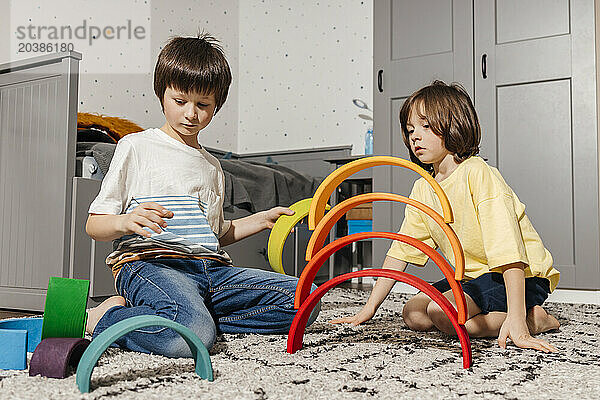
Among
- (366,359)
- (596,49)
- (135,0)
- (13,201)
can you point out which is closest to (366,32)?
(135,0)

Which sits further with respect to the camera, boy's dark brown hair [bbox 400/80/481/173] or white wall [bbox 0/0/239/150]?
white wall [bbox 0/0/239/150]

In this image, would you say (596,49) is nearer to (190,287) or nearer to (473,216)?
(473,216)

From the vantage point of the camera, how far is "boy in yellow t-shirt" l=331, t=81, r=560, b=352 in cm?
107

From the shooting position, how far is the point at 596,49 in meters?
2.03

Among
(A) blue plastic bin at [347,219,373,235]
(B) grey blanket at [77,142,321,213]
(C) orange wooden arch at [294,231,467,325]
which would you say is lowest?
(C) orange wooden arch at [294,231,467,325]

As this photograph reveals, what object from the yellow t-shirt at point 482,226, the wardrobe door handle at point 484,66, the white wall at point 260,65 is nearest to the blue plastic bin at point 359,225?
the white wall at point 260,65

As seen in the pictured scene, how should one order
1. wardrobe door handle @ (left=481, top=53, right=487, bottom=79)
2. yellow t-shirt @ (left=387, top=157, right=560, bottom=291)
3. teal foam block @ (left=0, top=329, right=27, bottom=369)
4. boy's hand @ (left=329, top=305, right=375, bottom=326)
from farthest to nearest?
1. wardrobe door handle @ (left=481, top=53, right=487, bottom=79)
2. boy's hand @ (left=329, top=305, right=375, bottom=326)
3. yellow t-shirt @ (left=387, top=157, right=560, bottom=291)
4. teal foam block @ (left=0, top=329, right=27, bottom=369)

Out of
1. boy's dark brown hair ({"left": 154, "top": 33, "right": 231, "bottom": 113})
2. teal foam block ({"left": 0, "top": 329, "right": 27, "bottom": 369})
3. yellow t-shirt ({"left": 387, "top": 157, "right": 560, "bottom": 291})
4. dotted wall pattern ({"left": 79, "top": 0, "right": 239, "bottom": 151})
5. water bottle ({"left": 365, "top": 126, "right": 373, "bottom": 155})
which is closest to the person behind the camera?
teal foam block ({"left": 0, "top": 329, "right": 27, "bottom": 369})

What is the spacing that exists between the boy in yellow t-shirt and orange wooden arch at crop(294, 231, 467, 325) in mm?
207

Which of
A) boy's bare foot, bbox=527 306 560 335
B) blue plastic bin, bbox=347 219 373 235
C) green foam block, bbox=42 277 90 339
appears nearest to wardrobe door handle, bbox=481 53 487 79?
blue plastic bin, bbox=347 219 373 235

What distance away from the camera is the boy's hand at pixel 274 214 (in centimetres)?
121

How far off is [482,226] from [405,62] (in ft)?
4.64

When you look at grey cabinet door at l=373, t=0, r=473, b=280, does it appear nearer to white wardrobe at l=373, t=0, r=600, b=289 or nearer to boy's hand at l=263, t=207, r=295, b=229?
white wardrobe at l=373, t=0, r=600, b=289

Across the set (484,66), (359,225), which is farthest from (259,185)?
(484,66)
